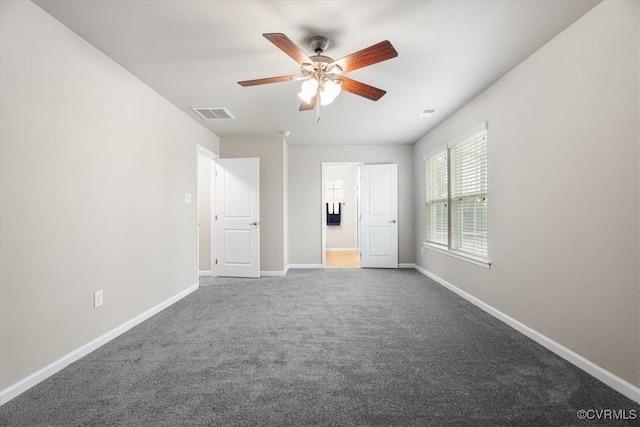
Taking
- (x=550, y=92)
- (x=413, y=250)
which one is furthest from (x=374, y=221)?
(x=550, y=92)

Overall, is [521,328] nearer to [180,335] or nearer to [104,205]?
[180,335]

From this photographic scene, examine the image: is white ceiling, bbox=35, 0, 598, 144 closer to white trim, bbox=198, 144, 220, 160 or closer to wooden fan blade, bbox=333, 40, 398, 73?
wooden fan blade, bbox=333, 40, 398, 73

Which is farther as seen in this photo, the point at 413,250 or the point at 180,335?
the point at 413,250

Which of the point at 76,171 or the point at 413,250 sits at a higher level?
the point at 76,171

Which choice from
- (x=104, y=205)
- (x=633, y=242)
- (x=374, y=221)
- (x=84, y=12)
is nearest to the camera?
(x=633, y=242)

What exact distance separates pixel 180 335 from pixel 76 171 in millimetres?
1568

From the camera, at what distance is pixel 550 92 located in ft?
7.89

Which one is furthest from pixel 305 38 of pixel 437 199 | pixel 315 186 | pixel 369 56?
pixel 315 186

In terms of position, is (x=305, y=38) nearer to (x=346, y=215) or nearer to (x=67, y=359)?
(x=67, y=359)

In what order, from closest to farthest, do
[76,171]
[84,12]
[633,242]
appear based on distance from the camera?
[633,242]
[84,12]
[76,171]

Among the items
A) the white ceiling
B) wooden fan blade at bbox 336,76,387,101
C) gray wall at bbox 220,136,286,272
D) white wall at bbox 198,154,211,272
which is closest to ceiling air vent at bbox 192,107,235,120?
the white ceiling

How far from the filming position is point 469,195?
379 centimetres

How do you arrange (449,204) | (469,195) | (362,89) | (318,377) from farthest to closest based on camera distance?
(449,204) < (469,195) < (362,89) < (318,377)

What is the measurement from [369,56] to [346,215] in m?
6.80
